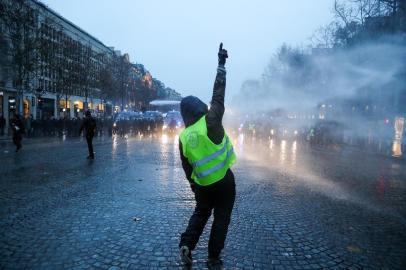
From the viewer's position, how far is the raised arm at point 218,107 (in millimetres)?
3916

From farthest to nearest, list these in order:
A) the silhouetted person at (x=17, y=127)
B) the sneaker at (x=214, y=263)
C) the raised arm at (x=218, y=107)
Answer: the silhouetted person at (x=17, y=127)
the sneaker at (x=214, y=263)
the raised arm at (x=218, y=107)

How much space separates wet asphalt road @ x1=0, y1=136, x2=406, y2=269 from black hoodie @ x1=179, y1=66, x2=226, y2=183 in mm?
1365

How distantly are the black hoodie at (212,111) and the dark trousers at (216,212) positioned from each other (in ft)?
0.90

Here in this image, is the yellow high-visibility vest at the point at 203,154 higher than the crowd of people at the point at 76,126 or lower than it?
higher

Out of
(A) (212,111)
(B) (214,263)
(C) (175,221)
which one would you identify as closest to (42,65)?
(C) (175,221)

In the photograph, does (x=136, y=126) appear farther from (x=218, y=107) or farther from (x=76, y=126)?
(x=218, y=107)

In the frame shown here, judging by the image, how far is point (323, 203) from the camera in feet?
24.2

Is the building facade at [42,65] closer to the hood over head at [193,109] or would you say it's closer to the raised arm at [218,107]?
the hood over head at [193,109]

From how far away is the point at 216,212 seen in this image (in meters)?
4.18

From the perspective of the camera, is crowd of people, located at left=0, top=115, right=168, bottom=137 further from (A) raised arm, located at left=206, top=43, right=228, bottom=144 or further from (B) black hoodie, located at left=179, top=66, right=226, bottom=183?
(A) raised arm, located at left=206, top=43, right=228, bottom=144

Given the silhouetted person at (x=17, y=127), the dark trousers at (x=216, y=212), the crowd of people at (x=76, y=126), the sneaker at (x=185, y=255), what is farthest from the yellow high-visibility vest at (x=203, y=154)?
the crowd of people at (x=76, y=126)

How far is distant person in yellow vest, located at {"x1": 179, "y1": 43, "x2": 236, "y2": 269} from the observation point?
3.96 meters

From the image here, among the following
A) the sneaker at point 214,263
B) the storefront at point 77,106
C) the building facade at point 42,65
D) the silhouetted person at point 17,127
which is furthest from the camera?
the storefront at point 77,106

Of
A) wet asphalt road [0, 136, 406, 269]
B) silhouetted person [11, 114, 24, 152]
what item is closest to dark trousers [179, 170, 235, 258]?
wet asphalt road [0, 136, 406, 269]
